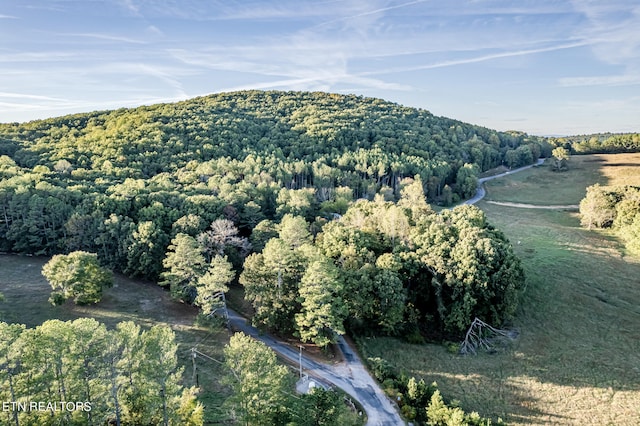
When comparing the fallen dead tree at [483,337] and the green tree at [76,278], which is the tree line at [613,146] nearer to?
the fallen dead tree at [483,337]

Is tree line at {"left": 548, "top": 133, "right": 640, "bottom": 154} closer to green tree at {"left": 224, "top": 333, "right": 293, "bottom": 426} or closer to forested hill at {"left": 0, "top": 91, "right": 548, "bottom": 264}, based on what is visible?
forested hill at {"left": 0, "top": 91, "right": 548, "bottom": 264}

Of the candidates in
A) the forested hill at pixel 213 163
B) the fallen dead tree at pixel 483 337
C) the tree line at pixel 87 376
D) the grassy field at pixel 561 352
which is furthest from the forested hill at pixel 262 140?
the tree line at pixel 87 376

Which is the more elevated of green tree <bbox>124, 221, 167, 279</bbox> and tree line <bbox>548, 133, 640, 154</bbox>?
tree line <bbox>548, 133, 640, 154</bbox>

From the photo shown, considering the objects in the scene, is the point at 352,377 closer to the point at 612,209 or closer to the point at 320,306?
the point at 320,306

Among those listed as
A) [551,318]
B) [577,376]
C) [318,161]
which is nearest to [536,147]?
[318,161]

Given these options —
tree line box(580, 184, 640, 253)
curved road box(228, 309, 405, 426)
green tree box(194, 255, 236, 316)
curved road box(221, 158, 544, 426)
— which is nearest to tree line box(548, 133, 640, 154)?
tree line box(580, 184, 640, 253)

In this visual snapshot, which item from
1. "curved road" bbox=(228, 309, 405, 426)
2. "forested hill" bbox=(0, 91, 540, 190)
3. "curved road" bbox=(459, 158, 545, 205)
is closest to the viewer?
"curved road" bbox=(228, 309, 405, 426)

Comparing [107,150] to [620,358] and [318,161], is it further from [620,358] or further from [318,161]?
[620,358]
